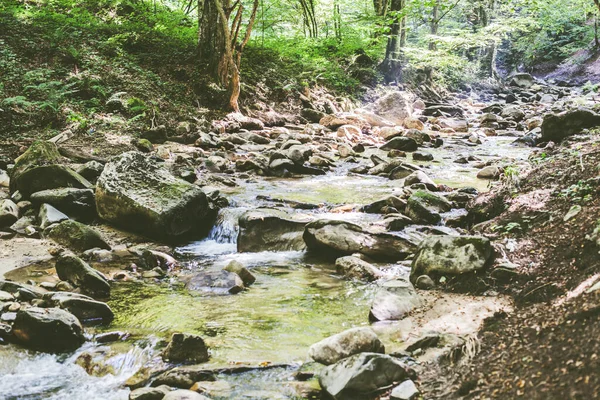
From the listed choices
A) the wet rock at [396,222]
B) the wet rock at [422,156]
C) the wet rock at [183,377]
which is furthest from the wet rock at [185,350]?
the wet rock at [422,156]

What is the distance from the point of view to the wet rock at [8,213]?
6.29 meters

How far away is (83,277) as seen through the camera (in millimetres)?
4637

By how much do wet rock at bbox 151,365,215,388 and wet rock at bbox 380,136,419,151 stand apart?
1069 centimetres

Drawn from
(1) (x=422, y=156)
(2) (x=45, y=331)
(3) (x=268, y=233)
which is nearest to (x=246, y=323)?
(2) (x=45, y=331)

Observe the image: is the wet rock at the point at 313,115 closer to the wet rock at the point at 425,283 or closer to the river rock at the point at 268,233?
the river rock at the point at 268,233

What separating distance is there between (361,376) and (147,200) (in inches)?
180

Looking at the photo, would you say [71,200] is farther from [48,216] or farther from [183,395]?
[183,395]

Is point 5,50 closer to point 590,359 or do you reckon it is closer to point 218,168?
point 218,168

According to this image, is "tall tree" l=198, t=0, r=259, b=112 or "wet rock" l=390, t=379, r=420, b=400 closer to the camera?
"wet rock" l=390, t=379, r=420, b=400

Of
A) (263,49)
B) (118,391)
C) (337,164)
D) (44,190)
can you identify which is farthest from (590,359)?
(263,49)

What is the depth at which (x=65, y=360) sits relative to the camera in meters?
3.45

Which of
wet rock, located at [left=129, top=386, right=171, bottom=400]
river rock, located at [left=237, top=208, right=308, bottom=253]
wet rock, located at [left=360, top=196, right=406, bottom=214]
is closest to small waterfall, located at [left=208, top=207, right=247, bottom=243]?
river rock, located at [left=237, top=208, right=308, bottom=253]

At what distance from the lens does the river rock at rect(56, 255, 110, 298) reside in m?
4.65

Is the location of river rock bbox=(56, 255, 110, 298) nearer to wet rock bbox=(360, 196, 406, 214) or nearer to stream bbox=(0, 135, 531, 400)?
stream bbox=(0, 135, 531, 400)
